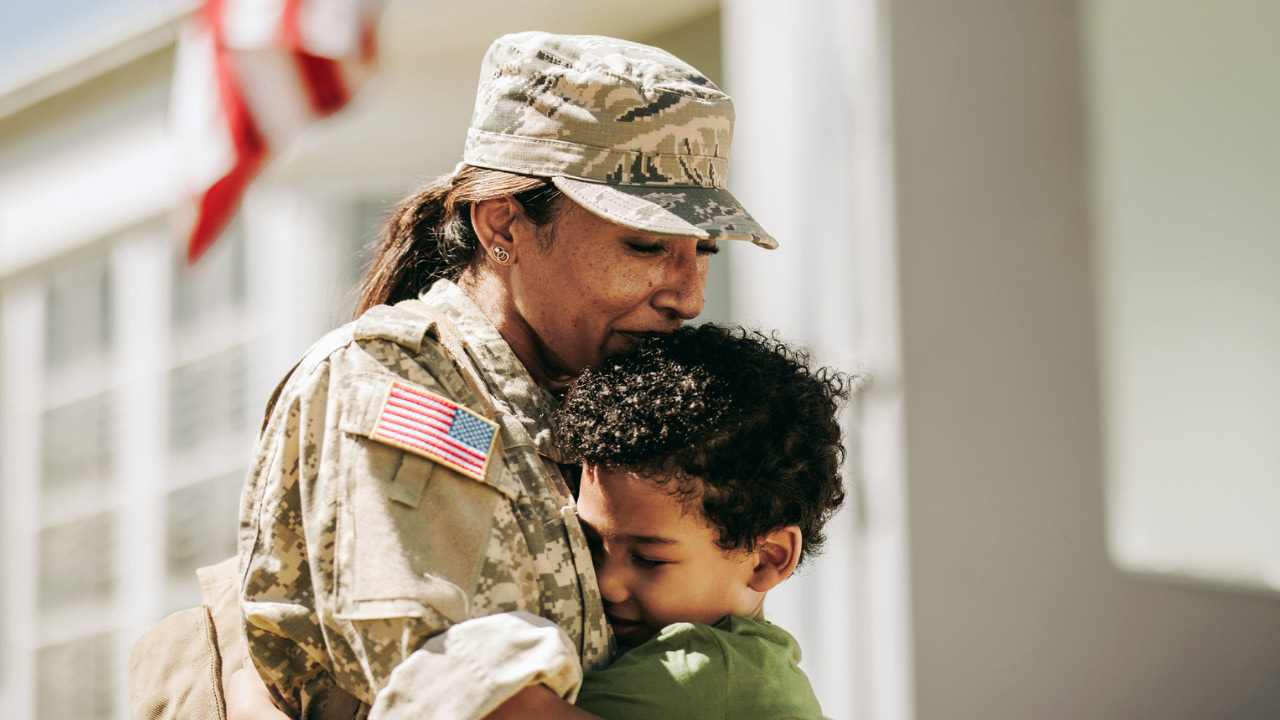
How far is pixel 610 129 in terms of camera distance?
1.77 metres

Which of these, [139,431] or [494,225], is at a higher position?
[494,225]

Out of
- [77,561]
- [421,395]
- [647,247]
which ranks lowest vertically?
[77,561]

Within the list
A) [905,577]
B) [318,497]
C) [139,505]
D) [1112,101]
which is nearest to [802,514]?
[318,497]

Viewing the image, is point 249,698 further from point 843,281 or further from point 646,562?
point 843,281

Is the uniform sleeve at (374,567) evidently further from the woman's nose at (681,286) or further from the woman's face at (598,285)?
the woman's nose at (681,286)

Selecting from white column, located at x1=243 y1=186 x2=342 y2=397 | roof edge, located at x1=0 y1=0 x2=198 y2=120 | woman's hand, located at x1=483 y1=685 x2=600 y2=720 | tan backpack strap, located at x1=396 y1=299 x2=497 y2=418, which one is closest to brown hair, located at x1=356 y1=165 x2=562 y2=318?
tan backpack strap, located at x1=396 y1=299 x2=497 y2=418

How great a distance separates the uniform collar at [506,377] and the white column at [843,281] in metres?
1.65

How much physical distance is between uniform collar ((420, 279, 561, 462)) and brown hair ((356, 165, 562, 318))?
175 millimetres

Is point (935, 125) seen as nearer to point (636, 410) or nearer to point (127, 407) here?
point (636, 410)

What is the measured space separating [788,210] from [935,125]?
1.61 ft

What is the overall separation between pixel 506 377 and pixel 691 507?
1.14 feet

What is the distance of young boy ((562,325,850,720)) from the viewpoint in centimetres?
161

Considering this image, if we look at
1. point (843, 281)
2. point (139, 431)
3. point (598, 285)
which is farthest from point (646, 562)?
point (139, 431)

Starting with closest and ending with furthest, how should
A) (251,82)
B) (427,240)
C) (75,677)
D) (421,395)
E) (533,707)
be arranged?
1. (533,707)
2. (421,395)
3. (427,240)
4. (251,82)
5. (75,677)
